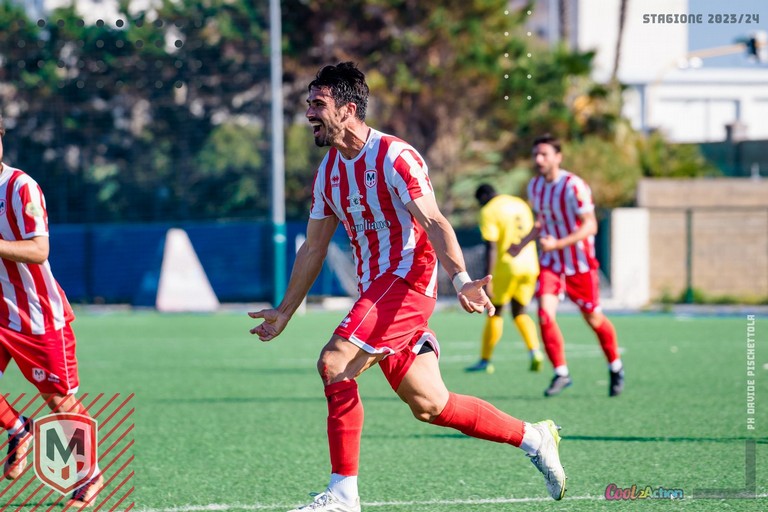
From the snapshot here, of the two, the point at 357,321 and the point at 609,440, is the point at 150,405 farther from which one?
the point at 357,321

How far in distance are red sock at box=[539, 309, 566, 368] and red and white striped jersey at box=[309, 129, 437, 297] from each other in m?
4.55

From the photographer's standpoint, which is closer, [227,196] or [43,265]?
[43,265]

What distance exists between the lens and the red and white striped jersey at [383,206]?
534 centimetres

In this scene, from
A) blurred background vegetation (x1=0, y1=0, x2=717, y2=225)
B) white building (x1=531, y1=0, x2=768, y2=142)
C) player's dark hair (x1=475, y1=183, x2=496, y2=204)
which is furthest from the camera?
white building (x1=531, y1=0, x2=768, y2=142)

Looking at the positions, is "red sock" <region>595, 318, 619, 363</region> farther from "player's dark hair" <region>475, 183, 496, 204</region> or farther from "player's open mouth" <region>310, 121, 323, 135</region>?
"player's open mouth" <region>310, 121, 323, 135</region>

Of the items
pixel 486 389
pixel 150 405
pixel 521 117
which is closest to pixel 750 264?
pixel 521 117

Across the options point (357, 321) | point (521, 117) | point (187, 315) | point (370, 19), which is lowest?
point (187, 315)

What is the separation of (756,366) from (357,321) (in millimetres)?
7906

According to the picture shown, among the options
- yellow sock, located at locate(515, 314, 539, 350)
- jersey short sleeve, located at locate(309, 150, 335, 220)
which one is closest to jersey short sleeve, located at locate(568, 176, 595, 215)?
yellow sock, located at locate(515, 314, 539, 350)

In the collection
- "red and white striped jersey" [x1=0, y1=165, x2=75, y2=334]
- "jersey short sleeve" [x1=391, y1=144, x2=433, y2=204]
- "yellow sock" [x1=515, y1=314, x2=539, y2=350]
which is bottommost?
"yellow sock" [x1=515, y1=314, x2=539, y2=350]

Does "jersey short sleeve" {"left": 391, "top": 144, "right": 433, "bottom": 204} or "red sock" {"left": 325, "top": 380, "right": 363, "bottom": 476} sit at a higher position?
"jersey short sleeve" {"left": 391, "top": 144, "right": 433, "bottom": 204}

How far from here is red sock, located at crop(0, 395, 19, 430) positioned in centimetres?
607

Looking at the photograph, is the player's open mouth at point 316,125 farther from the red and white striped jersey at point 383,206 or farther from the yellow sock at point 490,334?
the yellow sock at point 490,334

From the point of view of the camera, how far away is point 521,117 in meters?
29.0
